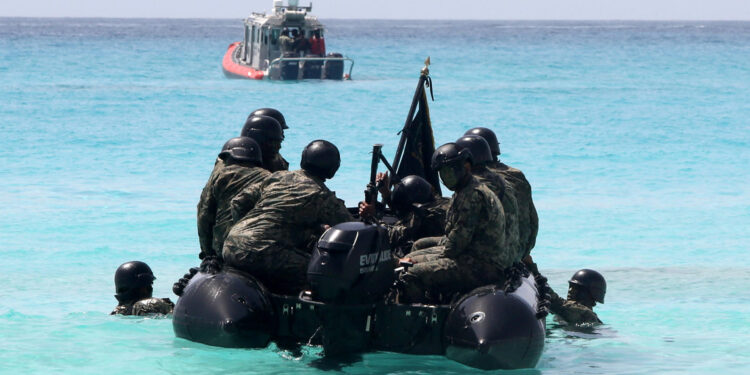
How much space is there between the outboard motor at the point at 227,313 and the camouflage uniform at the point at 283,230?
17cm

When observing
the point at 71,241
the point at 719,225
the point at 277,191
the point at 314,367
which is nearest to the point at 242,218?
the point at 277,191

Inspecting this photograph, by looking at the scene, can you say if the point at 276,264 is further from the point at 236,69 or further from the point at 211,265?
the point at 236,69

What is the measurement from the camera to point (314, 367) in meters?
8.56

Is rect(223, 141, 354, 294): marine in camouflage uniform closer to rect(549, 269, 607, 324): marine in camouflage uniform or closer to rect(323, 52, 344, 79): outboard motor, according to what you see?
rect(549, 269, 607, 324): marine in camouflage uniform

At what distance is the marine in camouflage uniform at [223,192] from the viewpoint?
9203 millimetres

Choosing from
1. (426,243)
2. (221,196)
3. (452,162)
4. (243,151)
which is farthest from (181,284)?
(452,162)

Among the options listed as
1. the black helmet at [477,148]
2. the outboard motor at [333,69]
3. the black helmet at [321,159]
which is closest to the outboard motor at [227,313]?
the black helmet at [321,159]

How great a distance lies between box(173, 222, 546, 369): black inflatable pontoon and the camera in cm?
788

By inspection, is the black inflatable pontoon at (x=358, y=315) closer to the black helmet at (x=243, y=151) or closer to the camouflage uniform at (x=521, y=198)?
the black helmet at (x=243, y=151)

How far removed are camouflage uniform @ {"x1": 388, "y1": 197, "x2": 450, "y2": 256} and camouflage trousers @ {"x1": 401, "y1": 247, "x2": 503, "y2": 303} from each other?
1.01 meters

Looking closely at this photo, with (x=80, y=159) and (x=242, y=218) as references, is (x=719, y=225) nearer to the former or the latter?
(x=242, y=218)

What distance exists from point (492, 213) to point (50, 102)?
1512 inches

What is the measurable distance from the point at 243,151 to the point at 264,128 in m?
0.52

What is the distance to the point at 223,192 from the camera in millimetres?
9250
